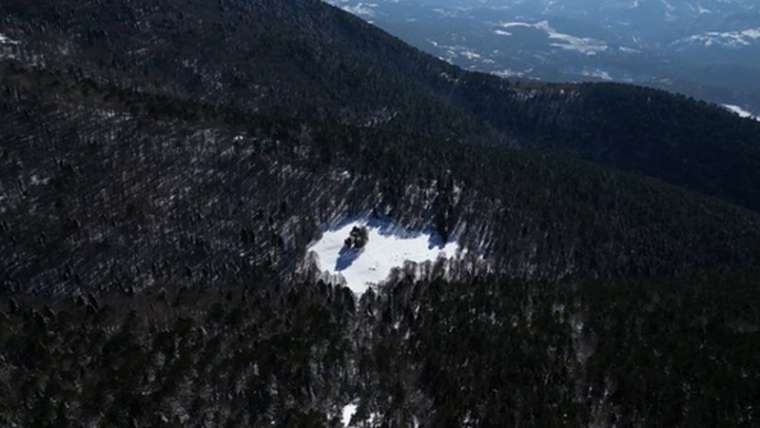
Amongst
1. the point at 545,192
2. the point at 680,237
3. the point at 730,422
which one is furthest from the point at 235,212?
the point at 680,237

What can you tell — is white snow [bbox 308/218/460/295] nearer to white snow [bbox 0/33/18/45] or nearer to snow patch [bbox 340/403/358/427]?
snow patch [bbox 340/403/358/427]

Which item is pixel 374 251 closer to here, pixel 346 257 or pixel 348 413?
pixel 346 257

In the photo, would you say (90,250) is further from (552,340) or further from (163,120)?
(552,340)

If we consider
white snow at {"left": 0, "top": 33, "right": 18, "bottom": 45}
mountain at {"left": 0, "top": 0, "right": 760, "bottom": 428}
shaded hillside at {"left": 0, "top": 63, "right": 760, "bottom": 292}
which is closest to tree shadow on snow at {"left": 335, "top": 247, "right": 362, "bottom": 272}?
mountain at {"left": 0, "top": 0, "right": 760, "bottom": 428}

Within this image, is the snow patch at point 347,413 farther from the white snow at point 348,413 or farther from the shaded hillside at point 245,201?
the shaded hillside at point 245,201

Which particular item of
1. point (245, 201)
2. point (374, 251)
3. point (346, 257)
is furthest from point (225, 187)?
point (374, 251)

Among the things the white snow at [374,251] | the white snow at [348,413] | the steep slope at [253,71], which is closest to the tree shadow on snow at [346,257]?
the white snow at [374,251]
